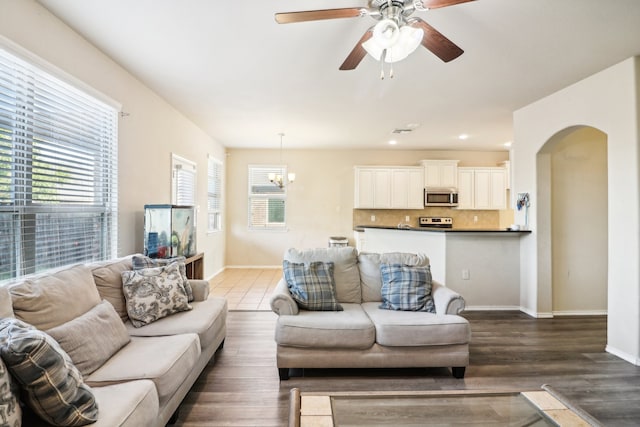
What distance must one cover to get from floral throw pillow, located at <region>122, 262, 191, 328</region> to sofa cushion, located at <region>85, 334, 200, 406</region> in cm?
27

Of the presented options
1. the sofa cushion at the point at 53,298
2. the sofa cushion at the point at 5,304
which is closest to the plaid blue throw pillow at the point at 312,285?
the sofa cushion at the point at 53,298

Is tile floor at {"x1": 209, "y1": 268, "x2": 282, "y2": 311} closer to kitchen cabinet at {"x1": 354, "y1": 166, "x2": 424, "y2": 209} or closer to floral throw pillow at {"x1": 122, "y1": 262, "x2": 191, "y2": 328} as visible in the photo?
floral throw pillow at {"x1": 122, "y1": 262, "x2": 191, "y2": 328}

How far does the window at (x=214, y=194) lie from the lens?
602 centimetres

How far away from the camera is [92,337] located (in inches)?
67.2

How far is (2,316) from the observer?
1414 mm

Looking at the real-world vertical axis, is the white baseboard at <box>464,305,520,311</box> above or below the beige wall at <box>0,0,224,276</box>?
below

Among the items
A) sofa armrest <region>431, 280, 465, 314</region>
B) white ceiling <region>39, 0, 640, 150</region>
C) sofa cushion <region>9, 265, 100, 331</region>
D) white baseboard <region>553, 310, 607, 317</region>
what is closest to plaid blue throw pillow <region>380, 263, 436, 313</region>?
sofa armrest <region>431, 280, 465, 314</region>

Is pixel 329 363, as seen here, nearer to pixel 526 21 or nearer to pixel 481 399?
pixel 481 399

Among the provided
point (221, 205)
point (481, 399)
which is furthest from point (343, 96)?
point (221, 205)

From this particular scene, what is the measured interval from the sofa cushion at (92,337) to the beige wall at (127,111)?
1.41 meters

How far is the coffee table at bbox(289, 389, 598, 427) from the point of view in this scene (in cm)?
146

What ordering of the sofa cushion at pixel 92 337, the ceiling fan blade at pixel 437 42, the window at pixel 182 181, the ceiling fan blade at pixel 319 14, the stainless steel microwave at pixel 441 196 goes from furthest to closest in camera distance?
the stainless steel microwave at pixel 441 196 → the window at pixel 182 181 → the ceiling fan blade at pixel 437 42 → the ceiling fan blade at pixel 319 14 → the sofa cushion at pixel 92 337

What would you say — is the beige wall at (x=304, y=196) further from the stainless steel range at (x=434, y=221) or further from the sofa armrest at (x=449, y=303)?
the sofa armrest at (x=449, y=303)

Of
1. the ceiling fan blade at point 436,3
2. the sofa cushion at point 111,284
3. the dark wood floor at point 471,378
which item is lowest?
the dark wood floor at point 471,378
